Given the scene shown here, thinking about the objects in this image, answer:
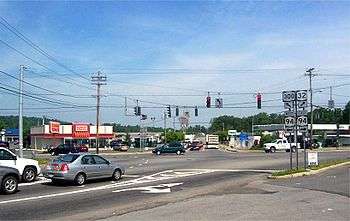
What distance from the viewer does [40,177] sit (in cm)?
2542

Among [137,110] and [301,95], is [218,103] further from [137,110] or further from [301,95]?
[301,95]

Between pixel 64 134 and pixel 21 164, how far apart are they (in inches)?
3229

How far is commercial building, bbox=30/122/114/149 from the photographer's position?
103 metres

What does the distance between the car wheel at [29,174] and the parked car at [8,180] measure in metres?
4.66

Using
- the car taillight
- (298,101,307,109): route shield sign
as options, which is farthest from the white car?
(298,101,307,109): route shield sign

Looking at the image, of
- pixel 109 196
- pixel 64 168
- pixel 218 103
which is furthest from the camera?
pixel 218 103

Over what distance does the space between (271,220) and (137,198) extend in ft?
21.0

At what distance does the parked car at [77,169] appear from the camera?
21484mm

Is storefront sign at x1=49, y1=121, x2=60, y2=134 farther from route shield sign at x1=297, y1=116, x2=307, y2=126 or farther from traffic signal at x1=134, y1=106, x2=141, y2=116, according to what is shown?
route shield sign at x1=297, y1=116, x2=307, y2=126

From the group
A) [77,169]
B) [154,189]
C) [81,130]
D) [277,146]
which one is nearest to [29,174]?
[77,169]

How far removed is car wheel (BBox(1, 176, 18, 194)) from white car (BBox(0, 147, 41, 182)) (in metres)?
3.68

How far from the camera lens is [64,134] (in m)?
104

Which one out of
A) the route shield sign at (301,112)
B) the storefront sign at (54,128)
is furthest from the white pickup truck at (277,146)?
the route shield sign at (301,112)

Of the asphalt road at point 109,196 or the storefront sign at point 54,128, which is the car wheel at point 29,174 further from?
the storefront sign at point 54,128
